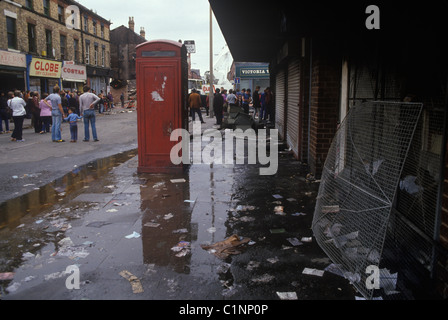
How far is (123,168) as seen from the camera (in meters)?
8.89

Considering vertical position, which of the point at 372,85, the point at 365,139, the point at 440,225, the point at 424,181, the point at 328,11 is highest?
the point at 328,11

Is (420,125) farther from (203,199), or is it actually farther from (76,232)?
(76,232)

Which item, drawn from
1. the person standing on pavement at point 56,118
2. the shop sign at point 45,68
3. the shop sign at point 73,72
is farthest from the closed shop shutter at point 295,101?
the shop sign at point 73,72

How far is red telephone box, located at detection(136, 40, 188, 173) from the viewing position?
7.80m

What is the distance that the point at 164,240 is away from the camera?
4508mm

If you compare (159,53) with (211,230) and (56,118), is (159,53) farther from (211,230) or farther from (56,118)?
(56,118)

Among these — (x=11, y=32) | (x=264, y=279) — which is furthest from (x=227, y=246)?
(x=11, y=32)

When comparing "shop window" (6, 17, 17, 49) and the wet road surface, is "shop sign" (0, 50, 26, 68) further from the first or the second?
the wet road surface

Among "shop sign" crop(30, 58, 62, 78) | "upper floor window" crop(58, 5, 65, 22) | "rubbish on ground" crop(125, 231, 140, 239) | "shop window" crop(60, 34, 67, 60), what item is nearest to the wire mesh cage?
"rubbish on ground" crop(125, 231, 140, 239)

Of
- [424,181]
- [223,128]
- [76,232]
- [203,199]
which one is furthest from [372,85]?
[223,128]

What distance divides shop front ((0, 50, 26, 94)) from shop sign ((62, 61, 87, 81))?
5.30 meters

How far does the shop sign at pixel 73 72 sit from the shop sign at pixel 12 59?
5642 mm

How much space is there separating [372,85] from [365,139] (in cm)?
176

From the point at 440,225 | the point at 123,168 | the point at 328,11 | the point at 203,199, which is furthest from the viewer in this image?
the point at 123,168
